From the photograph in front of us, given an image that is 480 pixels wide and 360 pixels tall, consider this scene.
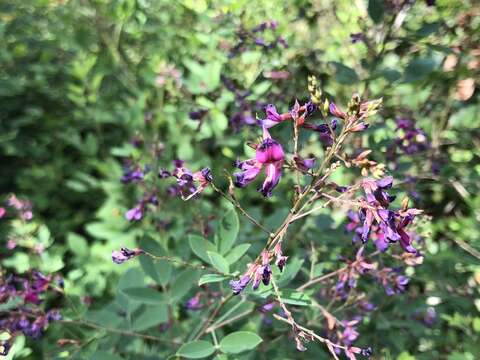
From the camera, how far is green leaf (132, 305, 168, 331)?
5.76ft

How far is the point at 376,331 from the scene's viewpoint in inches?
79.1

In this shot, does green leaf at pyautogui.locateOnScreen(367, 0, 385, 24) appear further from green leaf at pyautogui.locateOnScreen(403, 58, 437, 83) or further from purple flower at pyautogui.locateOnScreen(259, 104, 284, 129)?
purple flower at pyautogui.locateOnScreen(259, 104, 284, 129)

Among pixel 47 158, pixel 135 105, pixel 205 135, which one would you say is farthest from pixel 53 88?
pixel 205 135

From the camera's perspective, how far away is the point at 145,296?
1655 millimetres

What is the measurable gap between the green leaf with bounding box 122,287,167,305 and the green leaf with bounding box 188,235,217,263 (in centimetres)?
30

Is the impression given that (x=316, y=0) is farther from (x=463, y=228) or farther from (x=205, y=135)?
(x=463, y=228)

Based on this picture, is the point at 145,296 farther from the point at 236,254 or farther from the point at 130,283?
the point at 236,254

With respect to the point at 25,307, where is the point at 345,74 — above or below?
above

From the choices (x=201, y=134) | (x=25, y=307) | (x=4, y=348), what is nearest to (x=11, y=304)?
(x=25, y=307)

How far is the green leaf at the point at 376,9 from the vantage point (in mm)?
1702

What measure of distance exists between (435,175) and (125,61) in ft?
7.96

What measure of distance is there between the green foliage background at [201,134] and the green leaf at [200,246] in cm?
12

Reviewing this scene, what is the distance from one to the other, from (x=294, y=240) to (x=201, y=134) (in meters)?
0.75

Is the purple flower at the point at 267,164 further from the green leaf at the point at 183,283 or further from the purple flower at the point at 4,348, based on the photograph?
the purple flower at the point at 4,348
